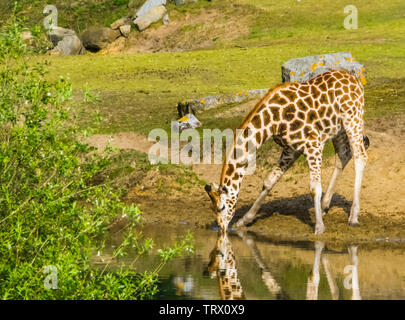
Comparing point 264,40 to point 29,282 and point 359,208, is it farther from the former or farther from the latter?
point 29,282

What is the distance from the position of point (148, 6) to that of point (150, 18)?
1932mm

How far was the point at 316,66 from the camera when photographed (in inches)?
1203

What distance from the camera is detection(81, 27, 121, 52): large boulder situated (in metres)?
61.5

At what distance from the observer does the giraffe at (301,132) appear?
16547 mm

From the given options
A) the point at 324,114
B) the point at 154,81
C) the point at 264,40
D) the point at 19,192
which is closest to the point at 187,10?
the point at 264,40

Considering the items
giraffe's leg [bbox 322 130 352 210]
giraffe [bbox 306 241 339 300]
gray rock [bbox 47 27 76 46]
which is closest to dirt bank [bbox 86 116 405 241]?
giraffe's leg [bbox 322 130 352 210]

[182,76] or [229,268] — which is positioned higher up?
[182,76]

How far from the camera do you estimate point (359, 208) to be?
17766 millimetres

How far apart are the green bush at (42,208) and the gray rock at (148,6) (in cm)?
5592

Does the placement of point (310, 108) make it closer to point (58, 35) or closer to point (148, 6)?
point (58, 35)

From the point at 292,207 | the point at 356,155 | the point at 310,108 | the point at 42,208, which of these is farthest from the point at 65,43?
the point at 42,208

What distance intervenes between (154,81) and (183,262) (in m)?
24.6

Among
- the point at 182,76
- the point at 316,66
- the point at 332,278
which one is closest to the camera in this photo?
the point at 332,278

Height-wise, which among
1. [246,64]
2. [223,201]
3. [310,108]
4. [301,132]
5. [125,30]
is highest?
[125,30]
